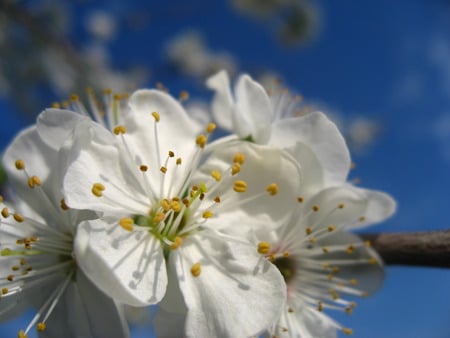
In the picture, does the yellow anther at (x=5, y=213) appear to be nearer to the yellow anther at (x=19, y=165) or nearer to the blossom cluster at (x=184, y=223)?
the blossom cluster at (x=184, y=223)

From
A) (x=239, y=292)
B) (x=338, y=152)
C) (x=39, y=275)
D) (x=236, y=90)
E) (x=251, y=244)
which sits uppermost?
(x=236, y=90)

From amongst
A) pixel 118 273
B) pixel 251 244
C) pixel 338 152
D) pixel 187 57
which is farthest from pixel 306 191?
pixel 187 57

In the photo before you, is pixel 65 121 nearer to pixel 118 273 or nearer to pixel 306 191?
pixel 118 273

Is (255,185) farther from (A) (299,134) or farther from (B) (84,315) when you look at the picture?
(B) (84,315)

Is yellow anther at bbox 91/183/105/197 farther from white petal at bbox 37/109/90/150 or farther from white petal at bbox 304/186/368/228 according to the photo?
white petal at bbox 304/186/368/228

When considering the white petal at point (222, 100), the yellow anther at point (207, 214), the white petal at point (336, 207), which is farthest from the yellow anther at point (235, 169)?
the white petal at point (222, 100)
